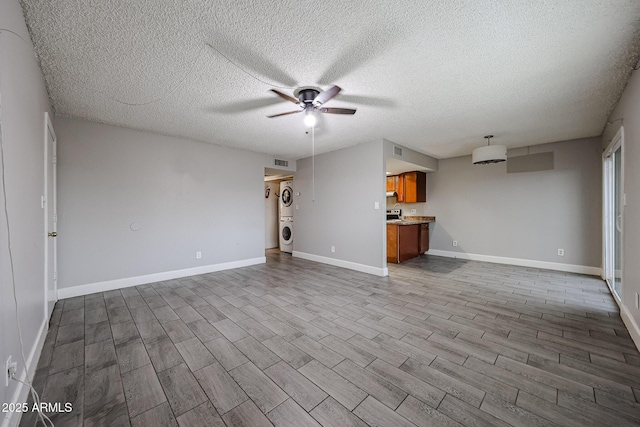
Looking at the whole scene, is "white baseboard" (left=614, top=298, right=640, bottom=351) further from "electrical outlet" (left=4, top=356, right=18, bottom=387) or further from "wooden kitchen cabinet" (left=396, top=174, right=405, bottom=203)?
"electrical outlet" (left=4, top=356, right=18, bottom=387)

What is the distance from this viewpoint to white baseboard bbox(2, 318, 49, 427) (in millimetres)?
1245

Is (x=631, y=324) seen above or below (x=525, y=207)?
below

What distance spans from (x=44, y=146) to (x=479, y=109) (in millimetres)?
4745

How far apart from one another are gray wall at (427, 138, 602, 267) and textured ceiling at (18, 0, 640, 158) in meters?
1.28

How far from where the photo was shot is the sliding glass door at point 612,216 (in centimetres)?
348

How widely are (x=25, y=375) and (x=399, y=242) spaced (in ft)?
16.7

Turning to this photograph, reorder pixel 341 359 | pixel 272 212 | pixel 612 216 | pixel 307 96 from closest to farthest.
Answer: pixel 341 359 < pixel 307 96 < pixel 612 216 < pixel 272 212

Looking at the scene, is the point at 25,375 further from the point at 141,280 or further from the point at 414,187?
the point at 414,187

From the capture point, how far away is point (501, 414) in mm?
1386

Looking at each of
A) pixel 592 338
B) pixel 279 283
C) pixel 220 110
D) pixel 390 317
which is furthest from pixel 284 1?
pixel 592 338

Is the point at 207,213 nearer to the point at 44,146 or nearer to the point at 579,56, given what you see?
the point at 44,146

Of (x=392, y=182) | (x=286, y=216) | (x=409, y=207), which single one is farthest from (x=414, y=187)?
(x=286, y=216)

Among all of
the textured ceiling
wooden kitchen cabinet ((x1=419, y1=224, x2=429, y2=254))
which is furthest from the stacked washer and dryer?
wooden kitchen cabinet ((x1=419, y1=224, x2=429, y2=254))

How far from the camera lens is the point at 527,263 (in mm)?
4918
